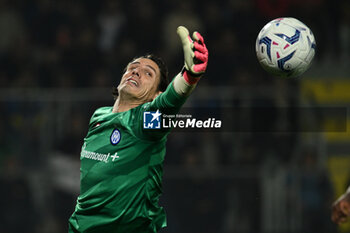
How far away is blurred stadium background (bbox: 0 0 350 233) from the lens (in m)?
7.44

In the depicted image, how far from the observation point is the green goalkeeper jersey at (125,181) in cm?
442

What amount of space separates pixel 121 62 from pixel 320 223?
3370 mm

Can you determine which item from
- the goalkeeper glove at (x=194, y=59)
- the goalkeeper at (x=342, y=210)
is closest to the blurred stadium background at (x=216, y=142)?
the goalkeeper at (x=342, y=210)

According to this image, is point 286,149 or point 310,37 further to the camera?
point 286,149

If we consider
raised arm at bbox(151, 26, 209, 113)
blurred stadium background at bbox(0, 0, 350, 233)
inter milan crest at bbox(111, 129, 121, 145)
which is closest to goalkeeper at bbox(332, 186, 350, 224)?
raised arm at bbox(151, 26, 209, 113)

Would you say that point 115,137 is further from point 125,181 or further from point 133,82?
point 133,82

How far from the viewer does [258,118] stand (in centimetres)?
784

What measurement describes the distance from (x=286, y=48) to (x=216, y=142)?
9.69 ft

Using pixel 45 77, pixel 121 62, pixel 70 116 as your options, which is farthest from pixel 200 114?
pixel 45 77

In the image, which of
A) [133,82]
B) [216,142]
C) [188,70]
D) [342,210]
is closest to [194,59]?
[188,70]

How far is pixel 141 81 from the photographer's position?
15.6 ft

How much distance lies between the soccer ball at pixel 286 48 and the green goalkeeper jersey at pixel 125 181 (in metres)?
0.97

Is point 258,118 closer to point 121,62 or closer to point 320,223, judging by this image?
point 320,223

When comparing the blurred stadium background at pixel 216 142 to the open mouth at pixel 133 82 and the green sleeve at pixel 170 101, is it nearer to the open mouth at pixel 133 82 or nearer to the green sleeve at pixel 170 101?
the open mouth at pixel 133 82
